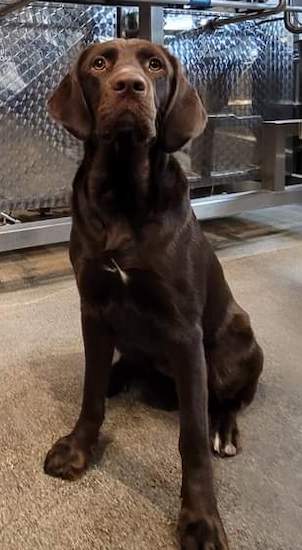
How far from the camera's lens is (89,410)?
3.87ft

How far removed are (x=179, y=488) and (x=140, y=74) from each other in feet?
2.19

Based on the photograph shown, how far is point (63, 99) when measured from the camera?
1066 millimetres

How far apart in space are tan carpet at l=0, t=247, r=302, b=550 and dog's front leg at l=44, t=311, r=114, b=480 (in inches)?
1.2

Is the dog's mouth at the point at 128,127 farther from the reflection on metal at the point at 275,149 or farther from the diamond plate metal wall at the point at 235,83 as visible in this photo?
the reflection on metal at the point at 275,149

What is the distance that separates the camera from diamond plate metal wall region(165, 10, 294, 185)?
8.18 feet

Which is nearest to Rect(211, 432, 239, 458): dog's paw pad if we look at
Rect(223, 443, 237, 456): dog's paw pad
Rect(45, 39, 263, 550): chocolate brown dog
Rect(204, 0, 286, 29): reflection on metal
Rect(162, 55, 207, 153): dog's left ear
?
Rect(223, 443, 237, 456): dog's paw pad

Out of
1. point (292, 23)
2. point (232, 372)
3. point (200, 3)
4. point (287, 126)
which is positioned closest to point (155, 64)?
point (232, 372)

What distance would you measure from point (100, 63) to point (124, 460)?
69cm

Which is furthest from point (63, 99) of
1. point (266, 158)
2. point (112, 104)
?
point (266, 158)

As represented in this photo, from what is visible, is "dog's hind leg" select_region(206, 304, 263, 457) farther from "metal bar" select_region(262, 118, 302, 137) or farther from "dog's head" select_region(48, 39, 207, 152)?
"metal bar" select_region(262, 118, 302, 137)

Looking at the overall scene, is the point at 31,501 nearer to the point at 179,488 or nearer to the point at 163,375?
the point at 179,488

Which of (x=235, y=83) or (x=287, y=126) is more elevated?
(x=235, y=83)

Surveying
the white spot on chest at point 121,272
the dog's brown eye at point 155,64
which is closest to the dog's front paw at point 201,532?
the white spot on chest at point 121,272

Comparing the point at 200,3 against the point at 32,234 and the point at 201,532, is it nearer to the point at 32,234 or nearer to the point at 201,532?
the point at 32,234
